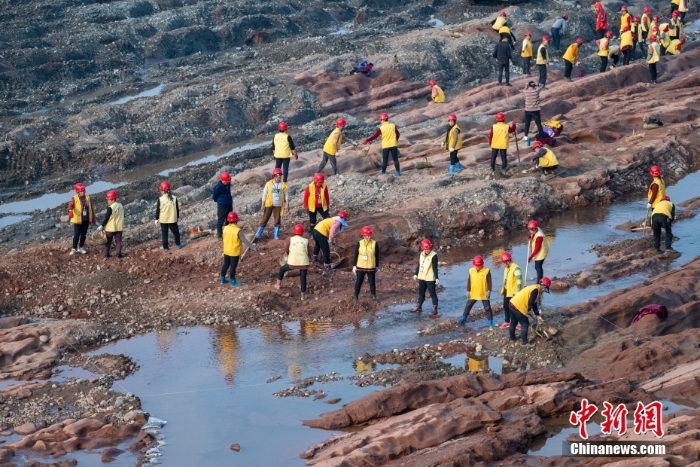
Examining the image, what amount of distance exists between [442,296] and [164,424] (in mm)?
6693

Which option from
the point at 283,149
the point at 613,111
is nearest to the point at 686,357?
the point at 283,149

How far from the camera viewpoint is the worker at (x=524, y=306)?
16.8m

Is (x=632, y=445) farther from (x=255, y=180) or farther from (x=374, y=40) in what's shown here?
(x=374, y=40)

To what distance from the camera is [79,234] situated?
71.9 ft

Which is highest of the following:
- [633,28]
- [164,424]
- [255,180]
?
[633,28]

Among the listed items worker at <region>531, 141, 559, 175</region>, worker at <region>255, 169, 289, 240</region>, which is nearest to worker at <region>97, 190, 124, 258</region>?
worker at <region>255, 169, 289, 240</region>

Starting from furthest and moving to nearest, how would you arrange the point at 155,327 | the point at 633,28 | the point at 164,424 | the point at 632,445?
the point at 633,28, the point at 155,327, the point at 164,424, the point at 632,445

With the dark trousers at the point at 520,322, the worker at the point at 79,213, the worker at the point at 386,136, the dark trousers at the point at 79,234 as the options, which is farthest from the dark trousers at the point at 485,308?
the dark trousers at the point at 79,234

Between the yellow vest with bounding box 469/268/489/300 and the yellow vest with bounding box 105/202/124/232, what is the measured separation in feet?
24.4

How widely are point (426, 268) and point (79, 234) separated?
7.69 meters

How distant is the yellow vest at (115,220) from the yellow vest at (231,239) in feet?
8.65

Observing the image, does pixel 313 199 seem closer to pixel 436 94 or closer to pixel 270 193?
pixel 270 193

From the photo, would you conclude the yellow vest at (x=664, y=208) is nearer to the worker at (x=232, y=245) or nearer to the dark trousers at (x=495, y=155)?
the dark trousers at (x=495, y=155)

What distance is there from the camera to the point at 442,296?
20.2 m
